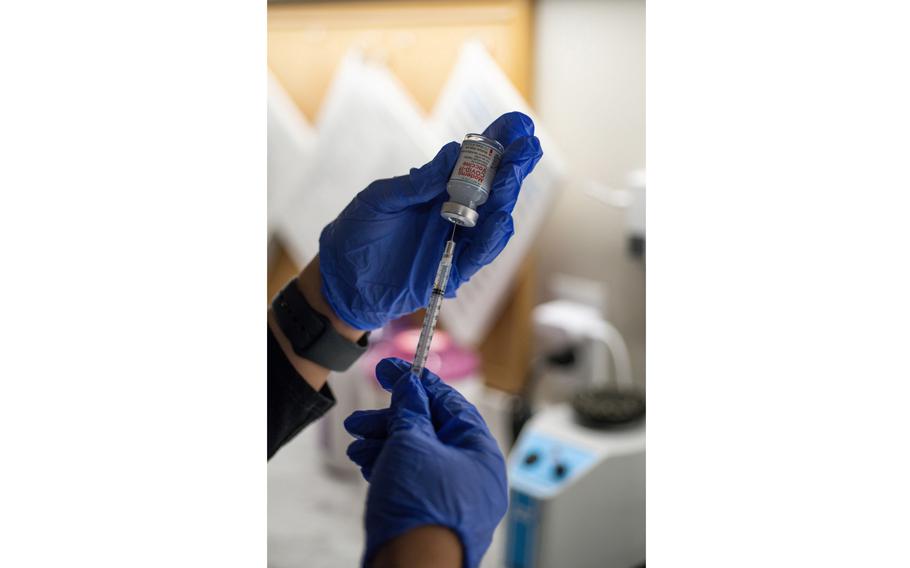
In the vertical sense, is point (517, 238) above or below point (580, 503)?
above

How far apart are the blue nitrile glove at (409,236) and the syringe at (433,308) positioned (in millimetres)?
32

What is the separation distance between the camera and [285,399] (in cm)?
94

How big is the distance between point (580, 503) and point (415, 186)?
101cm

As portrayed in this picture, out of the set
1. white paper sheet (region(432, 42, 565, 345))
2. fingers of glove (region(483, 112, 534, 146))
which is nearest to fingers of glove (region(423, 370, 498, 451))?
fingers of glove (region(483, 112, 534, 146))

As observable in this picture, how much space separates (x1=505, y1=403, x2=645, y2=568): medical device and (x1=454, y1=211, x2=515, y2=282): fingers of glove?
2.83 feet

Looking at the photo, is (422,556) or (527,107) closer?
(422,556)

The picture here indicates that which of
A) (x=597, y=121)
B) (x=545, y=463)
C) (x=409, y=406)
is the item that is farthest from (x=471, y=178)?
(x=597, y=121)

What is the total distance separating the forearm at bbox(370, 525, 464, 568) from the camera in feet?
2.09

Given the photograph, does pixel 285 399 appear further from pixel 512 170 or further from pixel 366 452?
pixel 512 170
